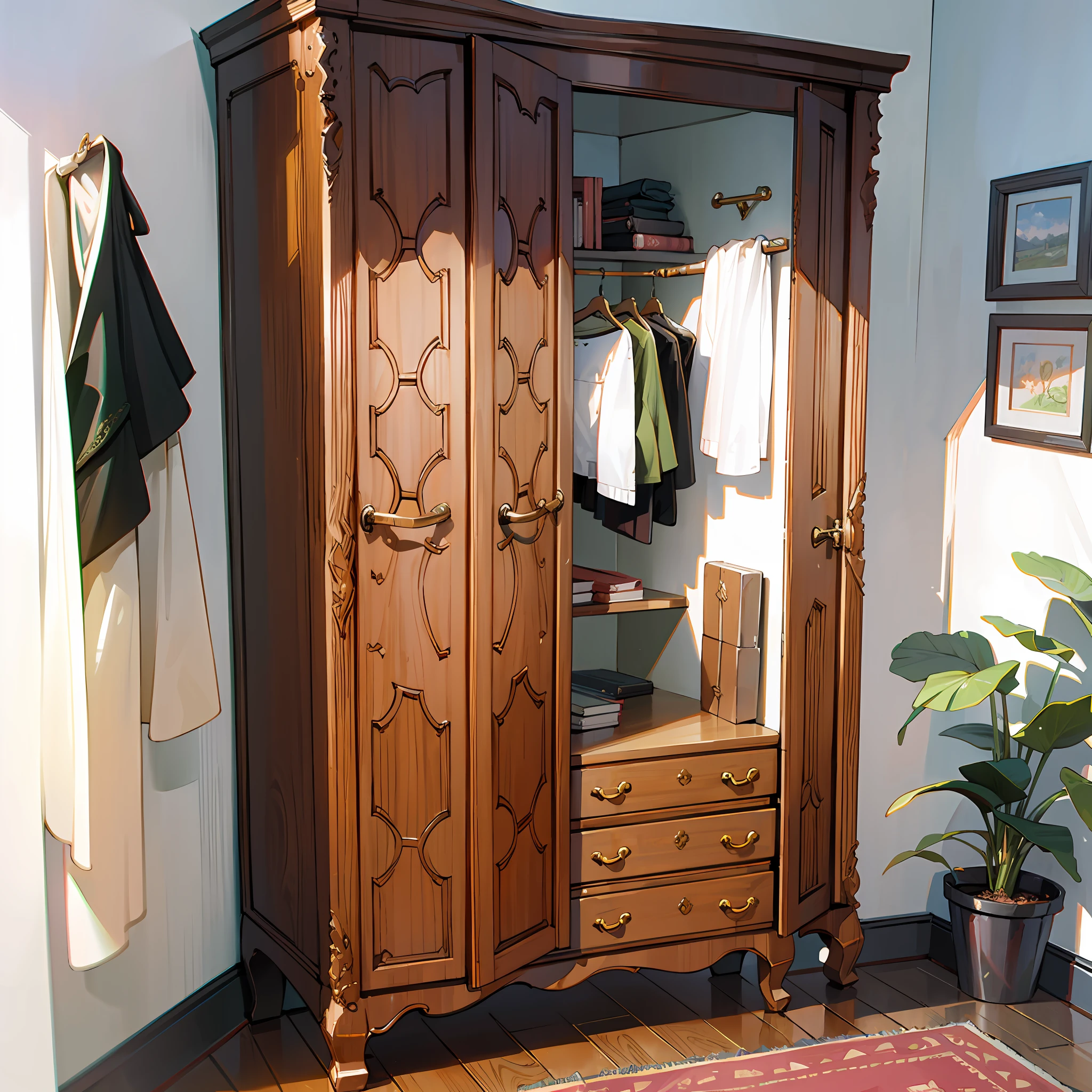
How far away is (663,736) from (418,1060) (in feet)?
3.06

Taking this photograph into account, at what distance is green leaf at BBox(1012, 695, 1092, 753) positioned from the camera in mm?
2584

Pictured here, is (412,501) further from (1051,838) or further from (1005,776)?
(1051,838)

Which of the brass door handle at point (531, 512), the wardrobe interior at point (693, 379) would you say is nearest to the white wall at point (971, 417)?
the wardrobe interior at point (693, 379)

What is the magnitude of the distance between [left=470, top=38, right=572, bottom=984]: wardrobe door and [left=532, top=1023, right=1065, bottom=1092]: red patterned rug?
0.37 metres

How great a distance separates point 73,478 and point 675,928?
1725mm

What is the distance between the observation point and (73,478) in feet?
5.86

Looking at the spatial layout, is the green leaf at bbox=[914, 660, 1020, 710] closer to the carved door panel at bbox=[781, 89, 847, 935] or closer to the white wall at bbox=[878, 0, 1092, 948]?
→ the carved door panel at bbox=[781, 89, 847, 935]

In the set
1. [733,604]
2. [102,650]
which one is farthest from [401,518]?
[733,604]

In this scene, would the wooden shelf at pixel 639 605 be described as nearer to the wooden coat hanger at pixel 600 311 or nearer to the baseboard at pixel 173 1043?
the wooden coat hanger at pixel 600 311

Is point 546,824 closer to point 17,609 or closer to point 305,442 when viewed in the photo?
point 305,442

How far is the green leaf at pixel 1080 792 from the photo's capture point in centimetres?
251

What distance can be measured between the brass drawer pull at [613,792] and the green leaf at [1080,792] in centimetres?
102

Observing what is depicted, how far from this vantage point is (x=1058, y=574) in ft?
8.66

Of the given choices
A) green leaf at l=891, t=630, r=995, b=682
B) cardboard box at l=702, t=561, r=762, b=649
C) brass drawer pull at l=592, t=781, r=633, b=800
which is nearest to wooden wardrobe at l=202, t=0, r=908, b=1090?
brass drawer pull at l=592, t=781, r=633, b=800
